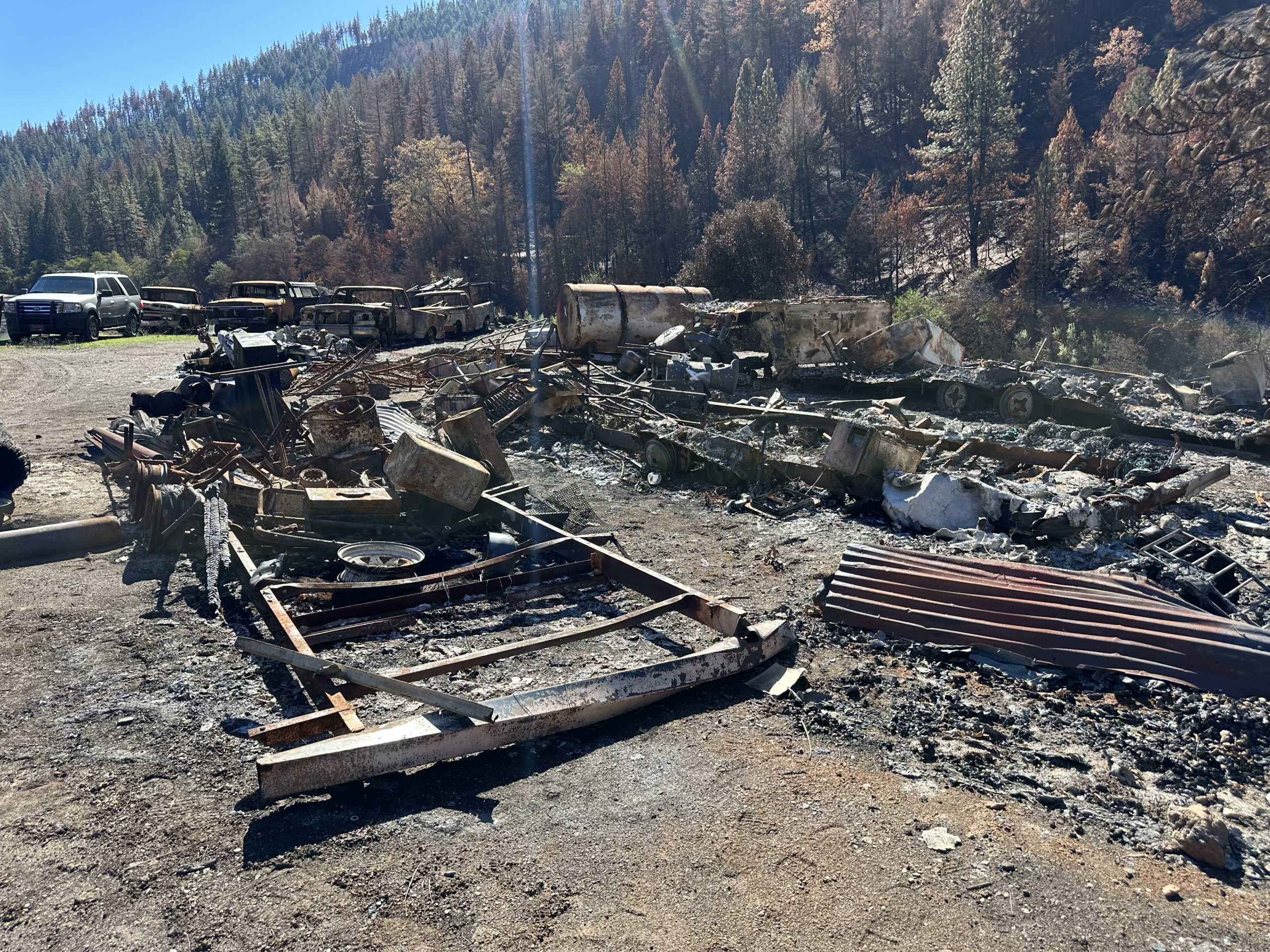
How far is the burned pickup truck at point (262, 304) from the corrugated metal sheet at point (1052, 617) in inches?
920

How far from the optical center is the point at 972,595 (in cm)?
528

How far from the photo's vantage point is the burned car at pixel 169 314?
27.7 meters

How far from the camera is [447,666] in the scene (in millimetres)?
4398

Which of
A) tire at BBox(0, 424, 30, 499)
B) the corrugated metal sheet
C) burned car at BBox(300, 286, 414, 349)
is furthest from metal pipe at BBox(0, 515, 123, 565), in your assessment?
burned car at BBox(300, 286, 414, 349)

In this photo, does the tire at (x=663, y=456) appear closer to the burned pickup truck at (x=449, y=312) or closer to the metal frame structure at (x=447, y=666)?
the metal frame structure at (x=447, y=666)

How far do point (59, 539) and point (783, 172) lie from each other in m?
49.4

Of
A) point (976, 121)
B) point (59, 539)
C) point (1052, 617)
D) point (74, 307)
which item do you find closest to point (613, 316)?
point (59, 539)

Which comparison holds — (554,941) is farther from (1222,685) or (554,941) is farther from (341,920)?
(1222,685)

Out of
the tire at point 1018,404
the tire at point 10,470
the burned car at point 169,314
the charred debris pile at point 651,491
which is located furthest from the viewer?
the burned car at point 169,314

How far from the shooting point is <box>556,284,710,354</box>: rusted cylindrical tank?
58.4 ft

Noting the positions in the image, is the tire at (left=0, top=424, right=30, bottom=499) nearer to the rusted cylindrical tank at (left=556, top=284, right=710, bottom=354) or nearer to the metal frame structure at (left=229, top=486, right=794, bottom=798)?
the metal frame structure at (left=229, top=486, right=794, bottom=798)

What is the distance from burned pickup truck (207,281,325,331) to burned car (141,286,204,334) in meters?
1.07

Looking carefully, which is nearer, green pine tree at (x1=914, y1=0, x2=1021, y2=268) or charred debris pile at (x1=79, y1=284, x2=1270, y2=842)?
charred debris pile at (x1=79, y1=284, x2=1270, y2=842)

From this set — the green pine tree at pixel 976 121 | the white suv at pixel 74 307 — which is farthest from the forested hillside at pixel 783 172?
the white suv at pixel 74 307
